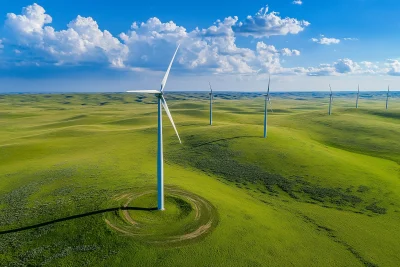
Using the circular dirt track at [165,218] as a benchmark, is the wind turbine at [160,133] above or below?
above

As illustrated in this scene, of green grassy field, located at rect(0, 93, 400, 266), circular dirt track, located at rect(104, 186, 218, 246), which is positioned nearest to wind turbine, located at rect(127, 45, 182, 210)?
circular dirt track, located at rect(104, 186, 218, 246)

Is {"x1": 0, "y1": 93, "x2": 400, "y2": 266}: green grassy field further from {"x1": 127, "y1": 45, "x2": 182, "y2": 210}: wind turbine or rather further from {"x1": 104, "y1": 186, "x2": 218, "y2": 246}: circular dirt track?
{"x1": 127, "y1": 45, "x2": 182, "y2": 210}: wind turbine

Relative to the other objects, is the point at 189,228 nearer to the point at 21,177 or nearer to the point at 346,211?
the point at 346,211

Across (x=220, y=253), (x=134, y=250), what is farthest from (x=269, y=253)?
(x=134, y=250)

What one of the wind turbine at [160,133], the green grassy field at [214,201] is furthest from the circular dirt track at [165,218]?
the wind turbine at [160,133]

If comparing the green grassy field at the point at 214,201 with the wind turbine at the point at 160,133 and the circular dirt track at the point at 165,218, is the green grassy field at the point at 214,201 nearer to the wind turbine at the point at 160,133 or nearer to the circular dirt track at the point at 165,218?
the circular dirt track at the point at 165,218

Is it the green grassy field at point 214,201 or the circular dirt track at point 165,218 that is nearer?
the green grassy field at point 214,201

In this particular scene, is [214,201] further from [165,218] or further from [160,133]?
[160,133]
